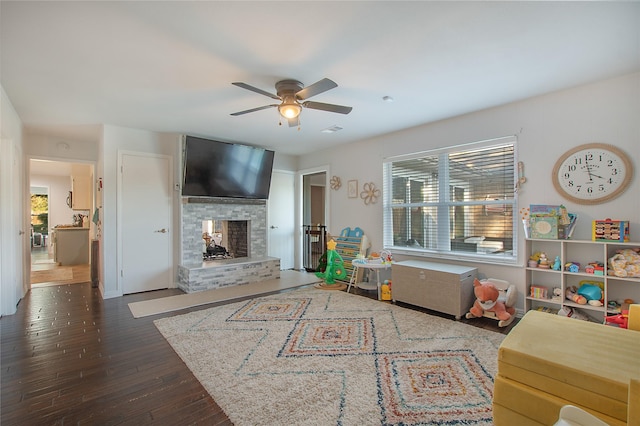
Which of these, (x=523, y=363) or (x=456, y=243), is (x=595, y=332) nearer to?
(x=523, y=363)

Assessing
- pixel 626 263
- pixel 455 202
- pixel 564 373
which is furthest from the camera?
pixel 455 202

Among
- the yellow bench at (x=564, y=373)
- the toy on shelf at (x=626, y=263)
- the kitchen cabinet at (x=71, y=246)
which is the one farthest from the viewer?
the kitchen cabinet at (x=71, y=246)

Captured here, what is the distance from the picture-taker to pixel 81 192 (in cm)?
723

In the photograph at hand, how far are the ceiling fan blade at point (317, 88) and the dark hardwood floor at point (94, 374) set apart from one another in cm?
240

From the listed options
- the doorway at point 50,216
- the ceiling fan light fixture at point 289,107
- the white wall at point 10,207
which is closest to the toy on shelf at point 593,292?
the ceiling fan light fixture at point 289,107

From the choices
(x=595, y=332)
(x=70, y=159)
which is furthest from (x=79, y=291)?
(x=595, y=332)

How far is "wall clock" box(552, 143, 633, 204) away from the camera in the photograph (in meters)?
2.82

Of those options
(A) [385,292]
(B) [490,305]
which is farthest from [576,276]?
(A) [385,292]

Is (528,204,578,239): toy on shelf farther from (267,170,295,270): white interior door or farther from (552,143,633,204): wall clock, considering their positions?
(267,170,295,270): white interior door

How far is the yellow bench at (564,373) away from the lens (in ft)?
3.82

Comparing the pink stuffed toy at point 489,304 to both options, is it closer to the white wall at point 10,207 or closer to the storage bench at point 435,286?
the storage bench at point 435,286

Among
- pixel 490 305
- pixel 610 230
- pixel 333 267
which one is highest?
pixel 610 230

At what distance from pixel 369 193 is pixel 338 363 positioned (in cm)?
317

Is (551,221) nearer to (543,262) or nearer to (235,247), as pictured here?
(543,262)
